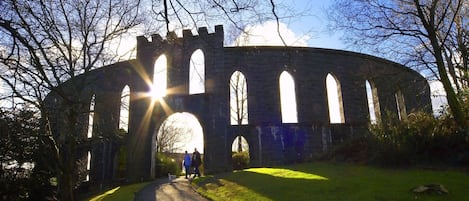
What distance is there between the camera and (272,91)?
20.7m

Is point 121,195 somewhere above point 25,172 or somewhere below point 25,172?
below

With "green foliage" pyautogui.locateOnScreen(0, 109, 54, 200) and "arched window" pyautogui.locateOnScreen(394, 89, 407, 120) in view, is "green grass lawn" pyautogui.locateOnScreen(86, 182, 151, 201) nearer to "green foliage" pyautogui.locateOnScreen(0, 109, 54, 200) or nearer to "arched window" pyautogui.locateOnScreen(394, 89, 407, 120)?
"green foliage" pyautogui.locateOnScreen(0, 109, 54, 200)

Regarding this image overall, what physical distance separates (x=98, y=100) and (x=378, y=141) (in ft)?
35.8

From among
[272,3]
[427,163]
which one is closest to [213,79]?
[427,163]

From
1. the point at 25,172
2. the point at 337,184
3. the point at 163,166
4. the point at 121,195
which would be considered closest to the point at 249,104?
the point at 163,166

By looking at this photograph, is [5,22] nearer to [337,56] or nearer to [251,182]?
[251,182]

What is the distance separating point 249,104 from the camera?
807 inches

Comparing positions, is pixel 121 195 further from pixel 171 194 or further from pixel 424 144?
pixel 424 144

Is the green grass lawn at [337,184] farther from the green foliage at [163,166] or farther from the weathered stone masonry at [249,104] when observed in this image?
the green foliage at [163,166]

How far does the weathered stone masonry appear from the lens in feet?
63.1

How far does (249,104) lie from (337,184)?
1134cm

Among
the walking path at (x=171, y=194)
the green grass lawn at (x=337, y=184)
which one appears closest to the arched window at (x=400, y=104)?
the green grass lawn at (x=337, y=184)

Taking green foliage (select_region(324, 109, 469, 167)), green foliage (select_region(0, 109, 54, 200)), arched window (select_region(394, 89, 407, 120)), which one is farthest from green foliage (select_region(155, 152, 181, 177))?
arched window (select_region(394, 89, 407, 120))

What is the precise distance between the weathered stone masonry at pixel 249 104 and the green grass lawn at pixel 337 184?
6.22m
